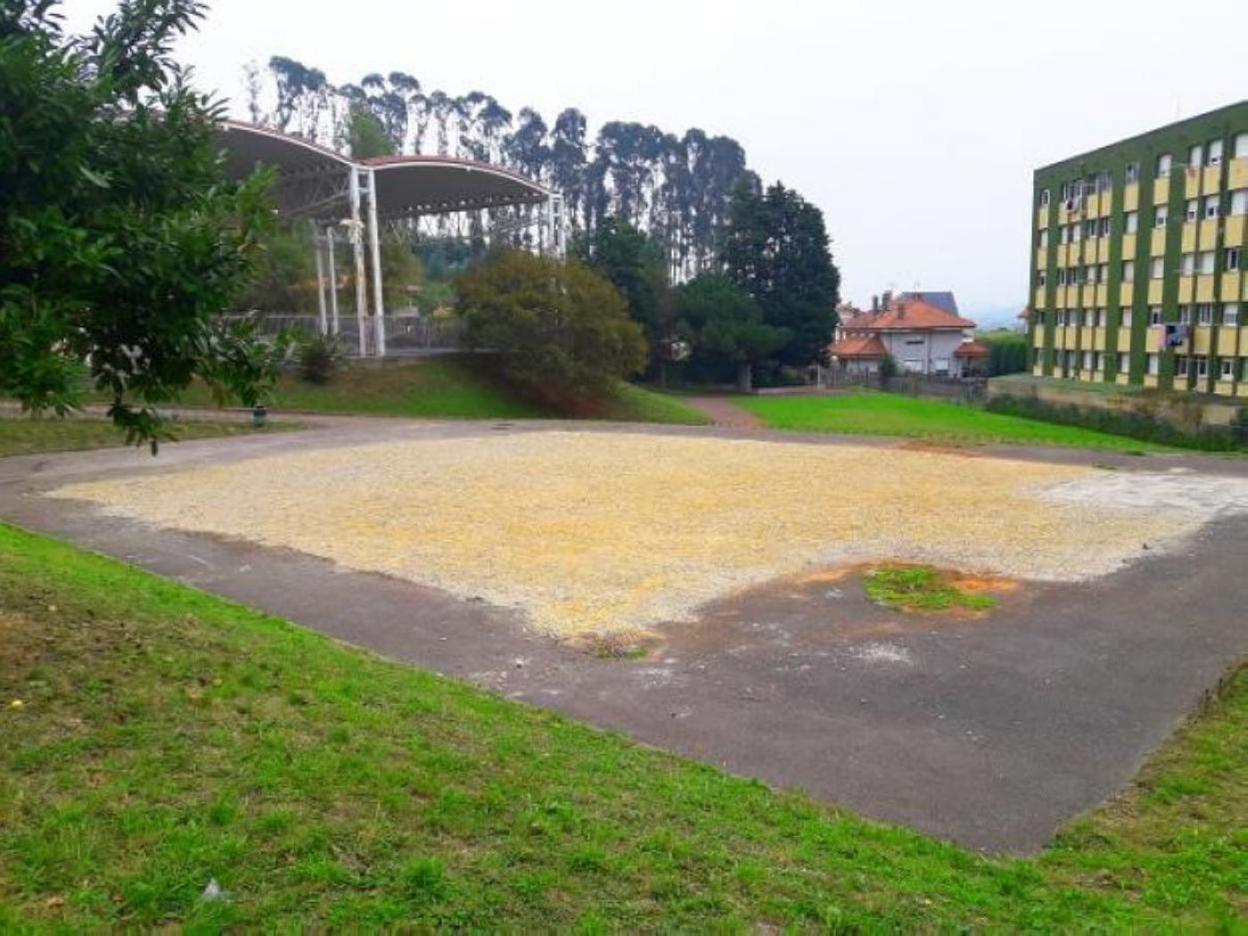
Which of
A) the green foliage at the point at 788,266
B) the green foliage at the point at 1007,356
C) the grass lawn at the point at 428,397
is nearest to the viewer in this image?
the grass lawn at the point at 428,397

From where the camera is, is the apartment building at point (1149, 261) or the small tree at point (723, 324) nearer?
the apartment building at point (1149, 261)

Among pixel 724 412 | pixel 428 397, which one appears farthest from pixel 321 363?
pixel 724 412

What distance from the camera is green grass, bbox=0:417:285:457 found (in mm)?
23812

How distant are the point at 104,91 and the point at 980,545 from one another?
40.5ft

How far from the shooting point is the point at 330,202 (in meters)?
37.2

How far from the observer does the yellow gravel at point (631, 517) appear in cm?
1280

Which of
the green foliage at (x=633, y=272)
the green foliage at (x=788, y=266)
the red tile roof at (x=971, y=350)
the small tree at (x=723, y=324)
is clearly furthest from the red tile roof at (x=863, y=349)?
the green foliage at (x=633, y=272)

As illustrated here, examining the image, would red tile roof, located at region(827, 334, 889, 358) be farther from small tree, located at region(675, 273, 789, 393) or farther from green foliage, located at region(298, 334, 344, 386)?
green foliage, located at region(298, 334, 344, 386)

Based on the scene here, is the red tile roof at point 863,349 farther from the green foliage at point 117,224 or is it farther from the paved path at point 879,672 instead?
the green foliage at point 117,224

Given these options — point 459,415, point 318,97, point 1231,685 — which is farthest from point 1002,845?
point 318,97

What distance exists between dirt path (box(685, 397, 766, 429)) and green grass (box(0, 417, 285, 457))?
59.3ft

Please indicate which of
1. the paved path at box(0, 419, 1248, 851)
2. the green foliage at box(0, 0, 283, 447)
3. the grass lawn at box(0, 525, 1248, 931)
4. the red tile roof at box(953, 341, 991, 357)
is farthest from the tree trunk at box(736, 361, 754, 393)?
the green foliage at box(0, 0, 283, 447)

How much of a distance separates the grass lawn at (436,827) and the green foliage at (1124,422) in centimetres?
3146

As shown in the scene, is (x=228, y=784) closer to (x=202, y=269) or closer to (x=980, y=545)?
(x=202, y=269)
